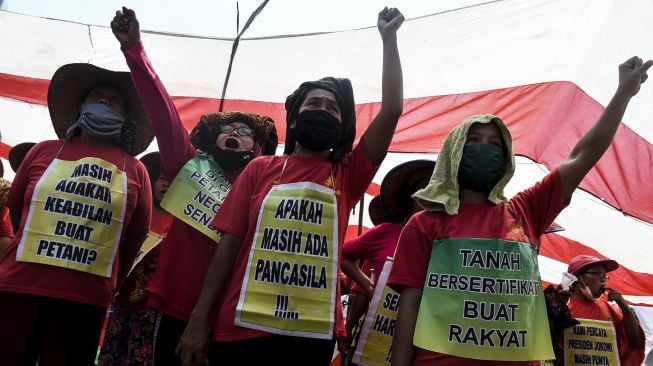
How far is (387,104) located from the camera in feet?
6.77

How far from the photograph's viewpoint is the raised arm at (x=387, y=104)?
81.0 inches

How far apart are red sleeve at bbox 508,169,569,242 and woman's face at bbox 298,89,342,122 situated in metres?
0.76

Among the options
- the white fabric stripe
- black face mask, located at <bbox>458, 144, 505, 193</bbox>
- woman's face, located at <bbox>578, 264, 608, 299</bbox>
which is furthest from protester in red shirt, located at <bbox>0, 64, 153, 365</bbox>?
woman's face, located at <bbox>578, 264, 608, 299</bbox>

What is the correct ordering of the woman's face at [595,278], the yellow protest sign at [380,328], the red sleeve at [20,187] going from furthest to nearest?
1. the woman's face at [595,278]
2. the yellow protest sign at [380,328]
3. the red sleeve at [20,187]

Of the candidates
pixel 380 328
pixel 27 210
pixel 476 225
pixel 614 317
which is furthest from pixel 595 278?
pixel 27 210

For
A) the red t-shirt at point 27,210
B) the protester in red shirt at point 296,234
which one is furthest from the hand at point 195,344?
the red t-shirt at point 27,210

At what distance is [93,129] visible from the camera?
2.60m

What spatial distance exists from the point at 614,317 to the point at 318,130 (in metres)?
4.15

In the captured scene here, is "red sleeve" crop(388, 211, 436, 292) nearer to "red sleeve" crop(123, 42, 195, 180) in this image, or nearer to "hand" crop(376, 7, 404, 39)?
"hand" crop(376, 7, 404, 39)

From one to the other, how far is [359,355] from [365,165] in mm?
1340

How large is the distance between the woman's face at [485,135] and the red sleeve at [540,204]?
0.21 metres

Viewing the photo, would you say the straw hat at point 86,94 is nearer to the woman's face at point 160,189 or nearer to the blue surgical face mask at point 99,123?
the blue surgical face mask at point 99,123

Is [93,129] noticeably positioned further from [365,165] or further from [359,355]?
[359,355]

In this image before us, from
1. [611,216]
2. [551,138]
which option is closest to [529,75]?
[551,138]
